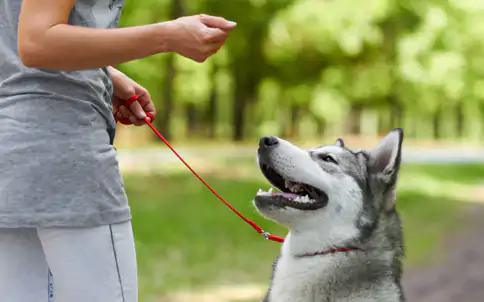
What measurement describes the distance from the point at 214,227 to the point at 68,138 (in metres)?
8.80

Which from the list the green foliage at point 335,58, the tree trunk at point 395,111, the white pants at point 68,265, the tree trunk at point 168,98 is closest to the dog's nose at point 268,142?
the white pants at point 68,265

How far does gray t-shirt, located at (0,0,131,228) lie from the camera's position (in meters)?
2.47

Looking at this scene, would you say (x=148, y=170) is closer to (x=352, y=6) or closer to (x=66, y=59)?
(x=352, y=6)

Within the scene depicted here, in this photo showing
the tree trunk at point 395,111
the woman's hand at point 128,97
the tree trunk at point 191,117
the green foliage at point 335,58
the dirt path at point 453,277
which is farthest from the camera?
the tree trunk at point 191,117

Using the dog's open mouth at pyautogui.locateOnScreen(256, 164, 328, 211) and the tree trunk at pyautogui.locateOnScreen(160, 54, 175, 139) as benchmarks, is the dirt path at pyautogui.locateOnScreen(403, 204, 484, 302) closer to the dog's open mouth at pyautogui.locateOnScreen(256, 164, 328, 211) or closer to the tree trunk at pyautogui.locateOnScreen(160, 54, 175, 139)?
the dog's open mouth at pyautogui.locateOnScreen(256, 164, 328, 211)

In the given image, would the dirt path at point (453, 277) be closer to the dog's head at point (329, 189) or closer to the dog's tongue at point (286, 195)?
the dog's head at point (329, 189)

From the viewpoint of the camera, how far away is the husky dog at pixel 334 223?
3701 millimetres

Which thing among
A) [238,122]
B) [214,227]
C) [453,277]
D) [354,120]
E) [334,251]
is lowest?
[354,120]

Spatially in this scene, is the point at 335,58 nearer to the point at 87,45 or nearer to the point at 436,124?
the point at 436,124

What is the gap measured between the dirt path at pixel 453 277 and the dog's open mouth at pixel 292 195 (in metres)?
3.72

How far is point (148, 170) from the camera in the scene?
19750 mm

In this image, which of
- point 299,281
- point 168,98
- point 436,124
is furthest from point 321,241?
point 436,124

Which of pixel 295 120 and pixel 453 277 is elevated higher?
pixel 453 277

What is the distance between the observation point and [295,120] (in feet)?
150
